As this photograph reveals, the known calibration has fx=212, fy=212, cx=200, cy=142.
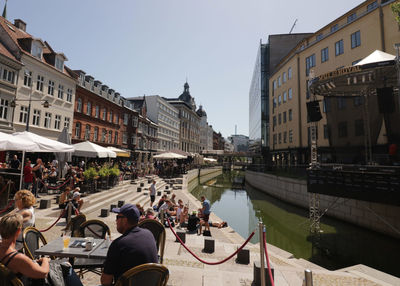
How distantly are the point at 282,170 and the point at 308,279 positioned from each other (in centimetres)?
2281

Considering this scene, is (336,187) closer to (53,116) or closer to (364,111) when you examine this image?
(364,111)

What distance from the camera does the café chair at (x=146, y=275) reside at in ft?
7.82

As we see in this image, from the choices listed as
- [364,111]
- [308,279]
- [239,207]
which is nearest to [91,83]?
[239,207]

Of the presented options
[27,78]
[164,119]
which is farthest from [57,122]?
[164,119]

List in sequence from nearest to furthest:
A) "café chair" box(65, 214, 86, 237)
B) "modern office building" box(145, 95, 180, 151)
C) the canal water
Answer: "café chair" box(65, 214, 86, 237)
the canal water
"modern office building" box(145, 95, 180, 151)

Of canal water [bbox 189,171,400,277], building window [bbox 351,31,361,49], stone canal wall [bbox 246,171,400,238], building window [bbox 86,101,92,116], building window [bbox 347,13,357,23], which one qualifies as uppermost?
building window [bbox 347,13,357,23]

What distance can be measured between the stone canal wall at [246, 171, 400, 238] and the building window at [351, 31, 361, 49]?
17.3 m

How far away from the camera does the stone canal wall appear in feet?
39.2

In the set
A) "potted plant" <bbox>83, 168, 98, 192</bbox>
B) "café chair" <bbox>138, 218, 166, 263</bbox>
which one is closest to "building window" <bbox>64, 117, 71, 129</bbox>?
"potted plant" <bbox>83, 168, 98, 192</bbox>

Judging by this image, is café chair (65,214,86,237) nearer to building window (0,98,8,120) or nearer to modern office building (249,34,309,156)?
building window (0,98,8,120)

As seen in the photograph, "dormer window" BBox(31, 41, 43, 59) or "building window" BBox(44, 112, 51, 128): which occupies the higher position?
"dormer window" BBox(31, 41, 43, 59)

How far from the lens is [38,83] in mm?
21125

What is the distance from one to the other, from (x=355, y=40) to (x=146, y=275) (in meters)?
31.4

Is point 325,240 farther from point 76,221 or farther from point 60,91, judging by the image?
point 60,91
